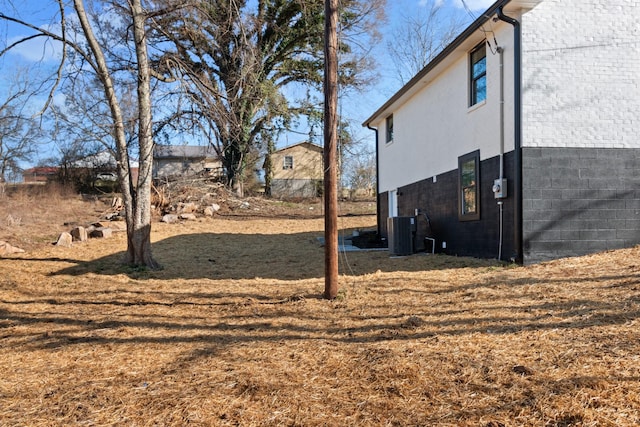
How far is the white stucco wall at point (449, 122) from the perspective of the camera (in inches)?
335

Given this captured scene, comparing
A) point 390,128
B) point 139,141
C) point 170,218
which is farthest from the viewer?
point 170,218

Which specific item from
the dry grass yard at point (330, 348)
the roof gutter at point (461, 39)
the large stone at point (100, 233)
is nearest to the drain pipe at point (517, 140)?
the roof gutter at point (461, 39)

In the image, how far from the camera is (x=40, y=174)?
75.5ft

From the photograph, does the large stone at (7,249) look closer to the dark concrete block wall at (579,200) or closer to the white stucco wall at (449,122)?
the white stucco wall at (449,122)

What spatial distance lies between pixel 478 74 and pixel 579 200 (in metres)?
3.31

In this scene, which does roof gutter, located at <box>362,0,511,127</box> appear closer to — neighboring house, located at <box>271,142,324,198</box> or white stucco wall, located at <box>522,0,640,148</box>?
white stucco wall, located at <box>522,0,640,148</box>

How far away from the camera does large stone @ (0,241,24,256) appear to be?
9.73m

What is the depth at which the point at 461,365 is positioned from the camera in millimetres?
3455

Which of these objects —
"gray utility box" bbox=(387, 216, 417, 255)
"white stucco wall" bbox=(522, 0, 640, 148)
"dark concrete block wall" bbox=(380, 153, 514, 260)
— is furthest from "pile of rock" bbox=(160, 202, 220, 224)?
"white stucco wall" bbox=(522, 0, 640, 148)

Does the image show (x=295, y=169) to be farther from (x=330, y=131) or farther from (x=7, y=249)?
(x=330, y=131)

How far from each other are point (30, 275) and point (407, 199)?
389 inches

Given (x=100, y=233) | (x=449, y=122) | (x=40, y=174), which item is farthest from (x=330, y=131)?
(x=40, y=174)

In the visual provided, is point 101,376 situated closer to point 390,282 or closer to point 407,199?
point 390,282

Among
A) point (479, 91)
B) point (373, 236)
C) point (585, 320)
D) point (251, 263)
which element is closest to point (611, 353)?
point (585, 320)
